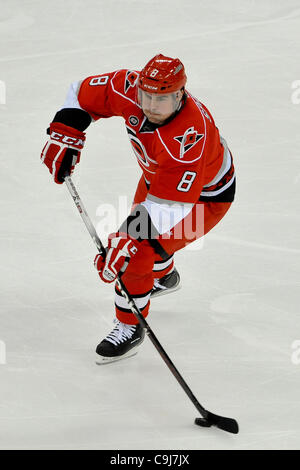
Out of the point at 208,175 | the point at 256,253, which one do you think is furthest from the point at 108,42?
the point at 208,175

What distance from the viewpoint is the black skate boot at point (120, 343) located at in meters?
2.70

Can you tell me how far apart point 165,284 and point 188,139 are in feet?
2.80

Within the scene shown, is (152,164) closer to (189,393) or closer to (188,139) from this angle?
(188,139)

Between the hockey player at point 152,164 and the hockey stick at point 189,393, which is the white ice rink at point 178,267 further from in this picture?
the hockey player at point 152,164

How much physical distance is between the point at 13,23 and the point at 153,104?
135 inches

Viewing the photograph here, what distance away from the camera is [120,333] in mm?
2768

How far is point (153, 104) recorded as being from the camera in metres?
2.38

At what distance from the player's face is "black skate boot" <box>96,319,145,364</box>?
774 millimetres

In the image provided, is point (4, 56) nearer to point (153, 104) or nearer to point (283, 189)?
point (283, 189)

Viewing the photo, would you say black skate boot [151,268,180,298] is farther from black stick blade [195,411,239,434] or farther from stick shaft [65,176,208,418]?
black stick blade [195,411,239,434]

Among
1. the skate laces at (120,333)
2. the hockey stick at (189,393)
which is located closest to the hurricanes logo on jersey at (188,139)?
the hockey stick at (189,393)

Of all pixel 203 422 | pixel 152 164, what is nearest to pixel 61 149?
pixel 152 164

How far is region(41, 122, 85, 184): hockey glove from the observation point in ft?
8.88

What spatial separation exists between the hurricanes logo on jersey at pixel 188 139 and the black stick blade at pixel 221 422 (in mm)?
784
